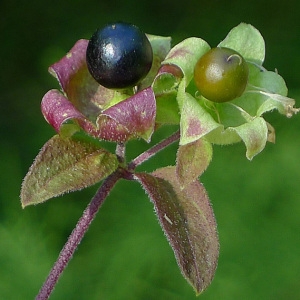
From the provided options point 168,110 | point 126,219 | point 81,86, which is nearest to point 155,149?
point 168,110

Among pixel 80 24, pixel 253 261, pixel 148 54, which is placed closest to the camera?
pixel 148 54

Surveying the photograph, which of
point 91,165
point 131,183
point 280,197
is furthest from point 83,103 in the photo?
point 280,197

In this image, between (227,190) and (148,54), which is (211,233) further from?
(227,190)

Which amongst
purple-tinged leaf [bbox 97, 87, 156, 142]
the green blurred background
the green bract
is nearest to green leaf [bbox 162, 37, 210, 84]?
the green bract

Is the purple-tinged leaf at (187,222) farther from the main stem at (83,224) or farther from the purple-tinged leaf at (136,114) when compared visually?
the purple-tinged leaf at (136,114)

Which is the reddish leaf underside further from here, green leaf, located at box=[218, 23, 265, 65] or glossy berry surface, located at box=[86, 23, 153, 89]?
green leaf, located at box=[218, 23, 265, 65]

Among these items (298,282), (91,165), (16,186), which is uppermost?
(91,165)

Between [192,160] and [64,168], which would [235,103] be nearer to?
A: [192,160]
